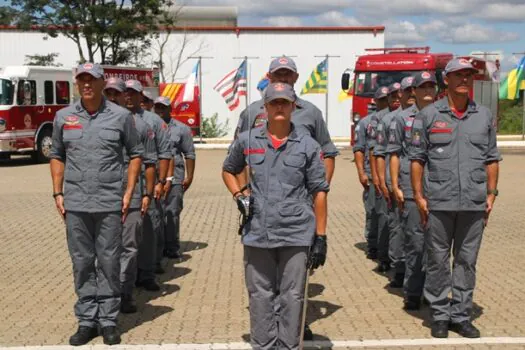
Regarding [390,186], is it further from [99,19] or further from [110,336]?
[99,19]

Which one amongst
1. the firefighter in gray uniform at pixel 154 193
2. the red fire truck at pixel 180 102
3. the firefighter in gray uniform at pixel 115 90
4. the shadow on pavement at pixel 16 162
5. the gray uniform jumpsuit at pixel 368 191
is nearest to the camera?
the firefighter in gray uniform at pixel 115 90

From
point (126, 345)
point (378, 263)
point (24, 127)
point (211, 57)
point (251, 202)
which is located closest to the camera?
point (251, 202)

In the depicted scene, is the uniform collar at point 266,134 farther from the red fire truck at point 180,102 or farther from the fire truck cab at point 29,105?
the red fire truck at point 180,102

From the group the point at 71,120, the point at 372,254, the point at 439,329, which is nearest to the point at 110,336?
the point at 71,120

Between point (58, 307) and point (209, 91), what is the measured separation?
32.3 meters

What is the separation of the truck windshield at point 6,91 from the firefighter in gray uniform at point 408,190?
17.9 meters

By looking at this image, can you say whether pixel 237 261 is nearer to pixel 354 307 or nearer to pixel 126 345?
pixel 354 307

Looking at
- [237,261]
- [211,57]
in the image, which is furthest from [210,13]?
[237,261]

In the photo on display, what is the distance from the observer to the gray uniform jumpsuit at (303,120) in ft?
20.4

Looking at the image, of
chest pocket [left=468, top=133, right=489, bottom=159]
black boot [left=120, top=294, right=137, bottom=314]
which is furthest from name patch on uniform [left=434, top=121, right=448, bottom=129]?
black boot [left=120, top=294, right=137, bottom=314]

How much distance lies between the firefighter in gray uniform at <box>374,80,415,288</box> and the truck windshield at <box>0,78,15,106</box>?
1724cm

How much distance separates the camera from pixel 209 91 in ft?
129

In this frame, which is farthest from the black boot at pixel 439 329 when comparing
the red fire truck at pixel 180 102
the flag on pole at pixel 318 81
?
the red fire truck at pixel 180 102

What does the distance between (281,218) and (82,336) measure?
191 centimetres
